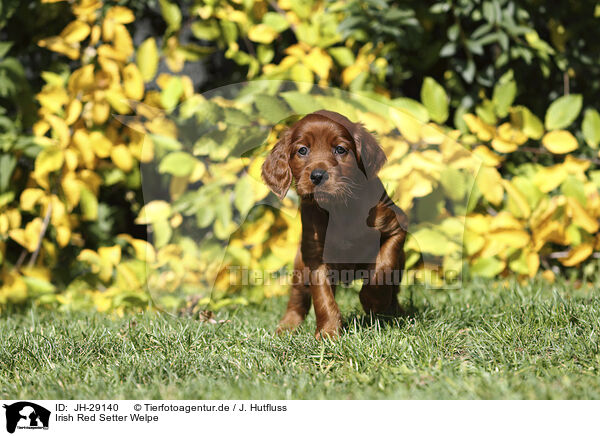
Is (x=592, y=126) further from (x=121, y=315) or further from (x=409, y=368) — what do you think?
(x=121, y=315)

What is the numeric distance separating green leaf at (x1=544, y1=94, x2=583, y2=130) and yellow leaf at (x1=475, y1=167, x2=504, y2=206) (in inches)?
21.2

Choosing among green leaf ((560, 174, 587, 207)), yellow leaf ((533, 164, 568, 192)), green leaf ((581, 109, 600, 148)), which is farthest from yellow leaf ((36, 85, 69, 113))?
green leaf ((581, 109, 600, 148))

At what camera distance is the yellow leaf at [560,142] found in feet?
12.2

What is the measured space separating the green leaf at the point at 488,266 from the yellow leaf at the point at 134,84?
8.18 feet

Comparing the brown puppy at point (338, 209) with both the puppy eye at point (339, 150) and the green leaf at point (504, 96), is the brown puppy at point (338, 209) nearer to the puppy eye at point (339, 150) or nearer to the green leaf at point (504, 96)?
the puppy eye at point (339, 150)

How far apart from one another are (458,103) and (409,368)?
2484 mm

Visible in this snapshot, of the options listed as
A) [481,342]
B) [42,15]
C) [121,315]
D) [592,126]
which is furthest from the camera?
[42,15]

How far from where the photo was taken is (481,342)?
7.89 ft

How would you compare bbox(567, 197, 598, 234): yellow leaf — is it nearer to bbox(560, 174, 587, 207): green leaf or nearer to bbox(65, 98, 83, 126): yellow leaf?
bbox(560, 174, 587, 207): green leaf

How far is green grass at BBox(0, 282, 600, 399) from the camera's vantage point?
2.04 meters
